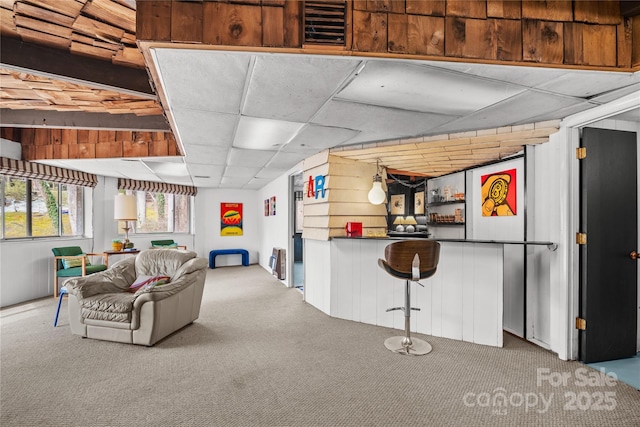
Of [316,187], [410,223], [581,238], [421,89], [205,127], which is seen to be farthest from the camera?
[410,223]

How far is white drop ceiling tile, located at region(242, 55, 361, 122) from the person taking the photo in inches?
74.3

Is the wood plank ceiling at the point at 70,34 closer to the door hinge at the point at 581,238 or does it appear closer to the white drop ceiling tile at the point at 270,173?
the white drop ceiling tile at the point at 270,173

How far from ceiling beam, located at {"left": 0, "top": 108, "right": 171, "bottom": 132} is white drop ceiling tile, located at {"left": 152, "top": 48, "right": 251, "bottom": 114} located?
60.3 inches

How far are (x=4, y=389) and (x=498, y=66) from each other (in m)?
4.21

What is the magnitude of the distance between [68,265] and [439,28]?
6386mm

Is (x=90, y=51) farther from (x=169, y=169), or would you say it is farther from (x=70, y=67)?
(x=169, y=169)

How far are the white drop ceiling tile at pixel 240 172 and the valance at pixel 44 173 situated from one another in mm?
2657

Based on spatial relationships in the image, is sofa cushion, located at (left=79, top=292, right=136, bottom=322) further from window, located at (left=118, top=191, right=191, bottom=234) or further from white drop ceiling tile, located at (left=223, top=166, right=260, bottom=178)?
window, located at (left=118, top=191, right=191, bottom=234)

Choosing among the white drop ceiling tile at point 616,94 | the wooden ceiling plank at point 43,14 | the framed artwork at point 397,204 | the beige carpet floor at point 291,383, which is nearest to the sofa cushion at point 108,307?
the beige carpet floor at point 291,383

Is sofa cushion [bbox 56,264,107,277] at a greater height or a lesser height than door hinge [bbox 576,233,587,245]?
lesser

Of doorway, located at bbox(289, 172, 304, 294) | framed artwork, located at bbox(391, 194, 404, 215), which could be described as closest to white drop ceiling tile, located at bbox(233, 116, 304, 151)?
doorway, located at bbox(289, 172, 304, 294)

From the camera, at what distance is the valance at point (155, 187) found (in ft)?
23.7

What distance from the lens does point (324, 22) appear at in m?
1.78

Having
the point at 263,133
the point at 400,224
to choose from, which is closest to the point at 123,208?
the point at 263,133
